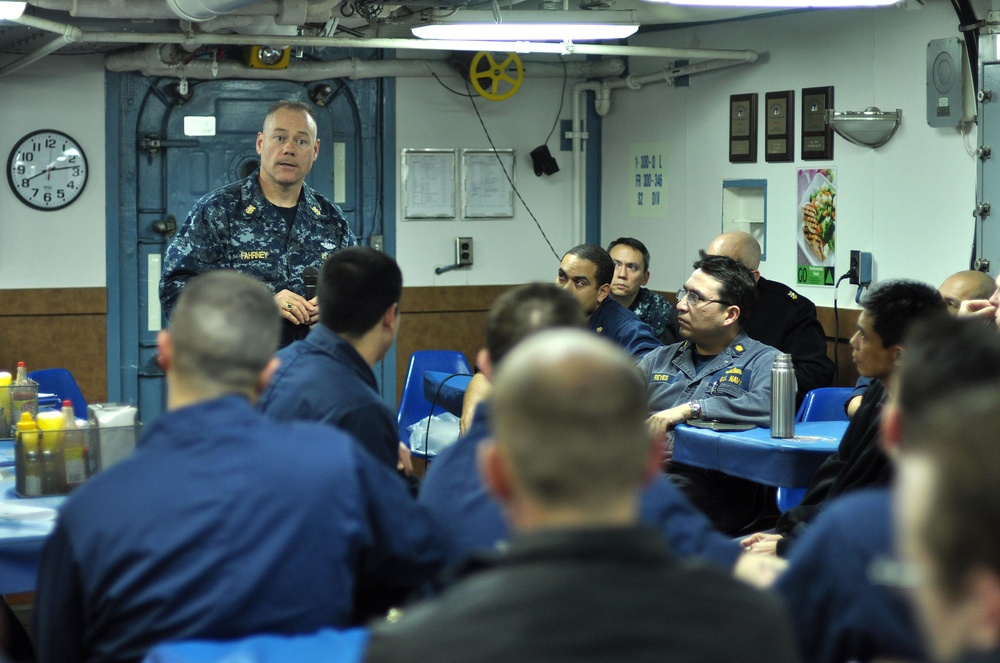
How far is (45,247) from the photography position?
24.7 feet

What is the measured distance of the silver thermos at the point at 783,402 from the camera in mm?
3922

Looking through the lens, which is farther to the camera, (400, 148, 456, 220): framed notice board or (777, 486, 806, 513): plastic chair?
(400, 148, 456, 220): framed notice board

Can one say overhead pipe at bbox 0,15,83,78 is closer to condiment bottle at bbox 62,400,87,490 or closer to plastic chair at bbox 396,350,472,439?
plastic chair at bbox 396,350,472,439

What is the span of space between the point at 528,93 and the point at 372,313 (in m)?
5.76

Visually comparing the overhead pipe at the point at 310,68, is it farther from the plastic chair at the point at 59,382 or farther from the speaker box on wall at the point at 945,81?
the speaker box on wall at the point at 945,81

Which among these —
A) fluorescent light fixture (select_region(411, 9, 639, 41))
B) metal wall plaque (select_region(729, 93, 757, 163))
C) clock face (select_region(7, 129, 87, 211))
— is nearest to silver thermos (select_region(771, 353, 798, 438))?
fluorescent light fixture (select_region(411, 9, 639, 41))

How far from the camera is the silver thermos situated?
392cm

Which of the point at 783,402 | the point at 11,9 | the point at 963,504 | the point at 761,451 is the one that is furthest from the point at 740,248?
the point at 963,504

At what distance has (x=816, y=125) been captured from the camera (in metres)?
6.75

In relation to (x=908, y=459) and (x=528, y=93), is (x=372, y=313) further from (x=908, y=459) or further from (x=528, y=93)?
(x=528, y=93)

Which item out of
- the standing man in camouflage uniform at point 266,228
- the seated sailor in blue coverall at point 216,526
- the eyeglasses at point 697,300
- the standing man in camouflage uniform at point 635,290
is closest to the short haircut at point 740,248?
the standing man in camouflage uniform at point 635,290

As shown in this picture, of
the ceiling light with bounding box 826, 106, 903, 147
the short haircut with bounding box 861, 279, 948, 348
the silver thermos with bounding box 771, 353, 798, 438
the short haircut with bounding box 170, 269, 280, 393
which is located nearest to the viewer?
the short haircut with bounding box 170, 269, 280, 393

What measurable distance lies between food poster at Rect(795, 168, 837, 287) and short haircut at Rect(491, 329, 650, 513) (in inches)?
218

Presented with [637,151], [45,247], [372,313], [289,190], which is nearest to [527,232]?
[637,151]
